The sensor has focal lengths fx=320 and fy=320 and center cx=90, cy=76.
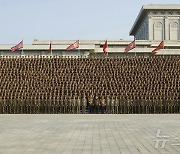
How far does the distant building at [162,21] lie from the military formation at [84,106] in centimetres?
5186

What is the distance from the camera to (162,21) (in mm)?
73625

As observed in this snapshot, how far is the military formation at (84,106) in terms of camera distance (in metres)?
23.5

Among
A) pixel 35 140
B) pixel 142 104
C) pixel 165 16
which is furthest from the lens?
pixel 165 16

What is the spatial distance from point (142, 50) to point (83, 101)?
91.8 ft

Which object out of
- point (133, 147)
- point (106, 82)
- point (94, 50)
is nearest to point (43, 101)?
point (106, 82)

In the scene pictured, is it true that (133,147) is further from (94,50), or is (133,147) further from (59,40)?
(59,40)

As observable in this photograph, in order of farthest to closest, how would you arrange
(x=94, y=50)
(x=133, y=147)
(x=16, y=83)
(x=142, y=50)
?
(x=142, y=50) < (x=94, y=50) < (x=16, y=83) < (x=133, y=147)

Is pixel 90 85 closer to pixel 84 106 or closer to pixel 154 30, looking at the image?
pixel 84 106

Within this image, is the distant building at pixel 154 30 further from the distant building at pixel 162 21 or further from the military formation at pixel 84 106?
the military formation at pixel 84 106

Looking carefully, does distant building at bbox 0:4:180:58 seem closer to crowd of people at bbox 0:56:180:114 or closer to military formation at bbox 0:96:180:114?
crowd of people at bbox 0:56:180:114

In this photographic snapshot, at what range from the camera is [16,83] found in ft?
85.4

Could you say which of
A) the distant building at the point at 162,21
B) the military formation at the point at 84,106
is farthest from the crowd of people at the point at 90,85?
the distant building at the point at 162,21

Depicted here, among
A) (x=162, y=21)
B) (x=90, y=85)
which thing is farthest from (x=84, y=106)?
(x=162, y=21)

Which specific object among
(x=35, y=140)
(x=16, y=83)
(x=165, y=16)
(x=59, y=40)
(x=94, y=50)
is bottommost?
(x=35, y=140)
